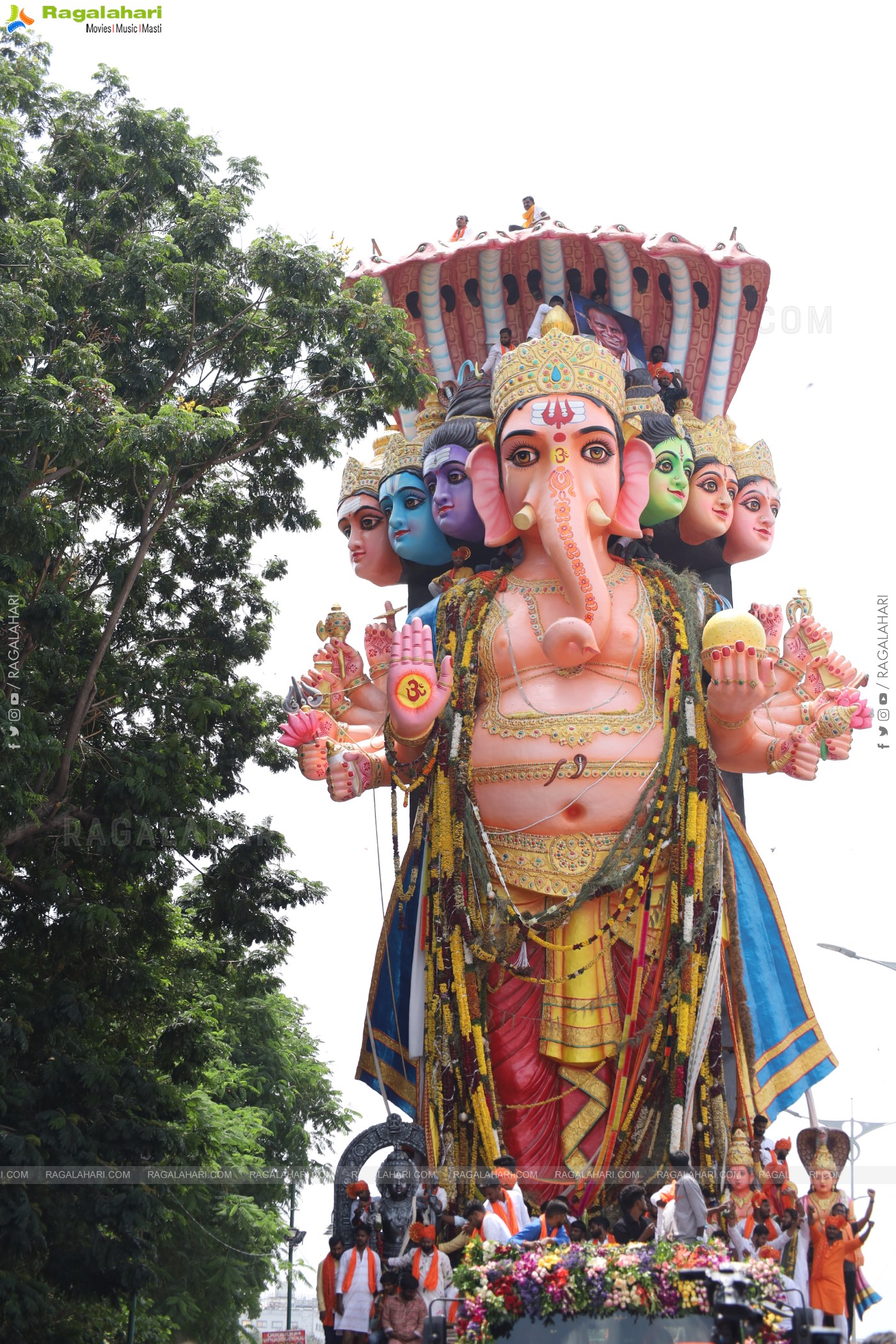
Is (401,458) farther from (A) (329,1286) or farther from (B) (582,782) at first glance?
(A) (329,1286)

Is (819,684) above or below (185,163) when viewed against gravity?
below

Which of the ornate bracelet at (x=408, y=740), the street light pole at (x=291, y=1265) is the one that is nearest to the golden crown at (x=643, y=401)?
the ornate bracelet at (x=408, y=740)

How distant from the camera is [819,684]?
41.0 feet

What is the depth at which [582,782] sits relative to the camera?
12.0m

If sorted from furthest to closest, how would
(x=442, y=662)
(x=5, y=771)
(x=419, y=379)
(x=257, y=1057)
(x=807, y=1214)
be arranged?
(x=257, y=1057), (x=419, y=379), (x=442, y=662), (x=5, y=771), (x=807, y=1214)

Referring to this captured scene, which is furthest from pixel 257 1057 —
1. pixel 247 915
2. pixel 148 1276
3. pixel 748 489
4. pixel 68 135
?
pixel 68 135

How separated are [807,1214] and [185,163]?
9963mm

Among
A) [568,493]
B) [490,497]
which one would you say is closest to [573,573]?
[568,493]

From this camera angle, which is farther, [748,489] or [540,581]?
[748,489]

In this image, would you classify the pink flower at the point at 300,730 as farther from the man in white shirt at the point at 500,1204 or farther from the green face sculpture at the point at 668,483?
the man in white shirt at the point at 500,1204

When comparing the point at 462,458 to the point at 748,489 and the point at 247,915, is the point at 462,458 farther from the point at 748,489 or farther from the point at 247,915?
the point at 247,915

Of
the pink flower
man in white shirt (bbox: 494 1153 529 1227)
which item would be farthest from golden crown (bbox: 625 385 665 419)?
man in white shirt (bbox: 494 1153 529 1227)

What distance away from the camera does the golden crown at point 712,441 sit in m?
13.8

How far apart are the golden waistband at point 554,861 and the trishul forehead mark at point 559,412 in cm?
315
